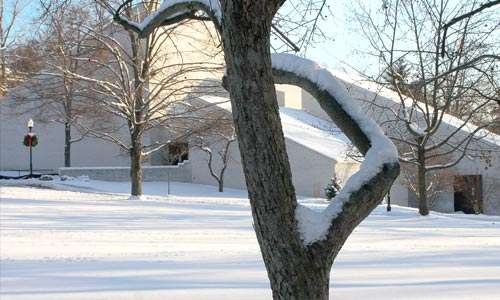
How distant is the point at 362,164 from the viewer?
327 cm

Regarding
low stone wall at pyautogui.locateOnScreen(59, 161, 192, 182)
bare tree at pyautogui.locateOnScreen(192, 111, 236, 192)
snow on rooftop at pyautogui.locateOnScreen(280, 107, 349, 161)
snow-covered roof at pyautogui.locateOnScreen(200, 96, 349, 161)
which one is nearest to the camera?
Answer: bare tree at pyautogui.locateOnScreen(192, 111, 236, 192)

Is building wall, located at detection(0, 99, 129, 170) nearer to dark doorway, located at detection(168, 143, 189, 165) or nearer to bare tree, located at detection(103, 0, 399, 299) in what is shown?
dark doorway, located at detection(168, 143, 189, 165)

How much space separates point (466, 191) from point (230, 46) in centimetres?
3218

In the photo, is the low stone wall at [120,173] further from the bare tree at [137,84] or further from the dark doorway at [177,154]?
the bare tree at [137,84]

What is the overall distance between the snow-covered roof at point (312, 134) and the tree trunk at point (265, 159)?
28.0m

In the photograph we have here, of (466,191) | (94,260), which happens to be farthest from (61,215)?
(466,191)

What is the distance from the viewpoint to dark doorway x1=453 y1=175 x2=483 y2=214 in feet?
107

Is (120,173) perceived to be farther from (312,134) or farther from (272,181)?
(272,181)

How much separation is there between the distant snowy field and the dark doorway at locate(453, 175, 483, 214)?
1568 centimetres

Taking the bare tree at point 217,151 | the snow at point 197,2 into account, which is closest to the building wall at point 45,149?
the bare tree at point 217,151

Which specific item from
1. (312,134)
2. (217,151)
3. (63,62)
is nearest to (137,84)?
(63,62)

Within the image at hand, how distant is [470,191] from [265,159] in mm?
31886

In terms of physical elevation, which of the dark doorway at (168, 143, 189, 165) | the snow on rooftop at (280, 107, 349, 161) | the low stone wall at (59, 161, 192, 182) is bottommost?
the low stone wall at (59, 161, 192, 182)

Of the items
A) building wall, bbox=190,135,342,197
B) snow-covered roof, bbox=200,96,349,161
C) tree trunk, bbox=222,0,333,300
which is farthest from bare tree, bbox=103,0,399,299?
building wall, bbox=190,135,342,197
